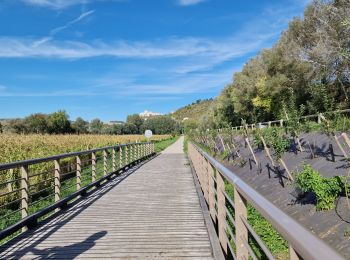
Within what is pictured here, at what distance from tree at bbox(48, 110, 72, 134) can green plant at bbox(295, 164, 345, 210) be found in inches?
4032

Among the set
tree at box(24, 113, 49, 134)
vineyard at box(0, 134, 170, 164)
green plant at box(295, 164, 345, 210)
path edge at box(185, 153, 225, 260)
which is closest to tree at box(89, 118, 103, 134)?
tree at box(24, 113, 49, 134)

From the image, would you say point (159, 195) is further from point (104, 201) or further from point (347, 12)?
point (347, 12)

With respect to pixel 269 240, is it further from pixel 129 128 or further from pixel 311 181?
pixel 129 128

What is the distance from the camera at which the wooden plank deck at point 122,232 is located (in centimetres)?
502

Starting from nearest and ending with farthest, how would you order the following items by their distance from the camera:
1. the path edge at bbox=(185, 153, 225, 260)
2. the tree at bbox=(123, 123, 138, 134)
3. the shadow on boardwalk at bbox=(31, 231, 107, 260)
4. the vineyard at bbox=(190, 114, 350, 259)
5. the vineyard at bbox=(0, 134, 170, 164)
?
the path edge at bbox=(185, 153, 225, 260), the shadow on boardwalk at bbox=(31, 231, 107, 260), the vineyard at bbox=(190, 114, 350, 259), the vineyard at bbox=(0, 134, 170, 164), the tree at bbox=(123, 123, 138, 134)

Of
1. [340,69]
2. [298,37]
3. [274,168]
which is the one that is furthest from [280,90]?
[274,168]

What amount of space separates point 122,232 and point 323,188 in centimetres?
447

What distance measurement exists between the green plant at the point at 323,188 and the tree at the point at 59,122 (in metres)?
102

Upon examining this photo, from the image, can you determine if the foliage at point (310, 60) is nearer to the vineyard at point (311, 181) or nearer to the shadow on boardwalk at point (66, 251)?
the vineyard at point (311, 181)

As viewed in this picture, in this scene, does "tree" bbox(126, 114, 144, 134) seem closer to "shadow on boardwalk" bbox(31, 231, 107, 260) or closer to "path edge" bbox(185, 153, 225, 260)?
"path edge" bbox(185, 153, 225, 260)

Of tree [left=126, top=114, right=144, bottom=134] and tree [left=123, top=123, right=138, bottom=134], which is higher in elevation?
tree [left=126, top=114, right=144, bottom=134]

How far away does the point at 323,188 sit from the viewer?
8320mm

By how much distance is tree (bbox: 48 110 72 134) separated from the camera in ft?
353

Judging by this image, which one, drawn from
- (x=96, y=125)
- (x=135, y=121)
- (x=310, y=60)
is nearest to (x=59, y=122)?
(x=96, y=125)
